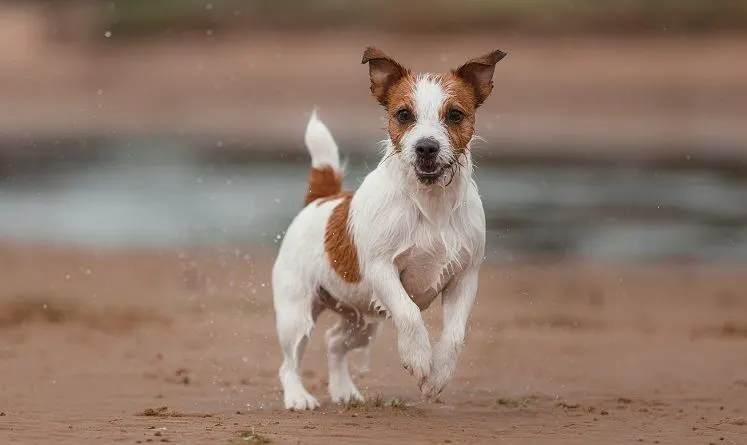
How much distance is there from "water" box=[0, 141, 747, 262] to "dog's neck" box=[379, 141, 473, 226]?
6.98 meters

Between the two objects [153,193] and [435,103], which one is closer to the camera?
[435,103]

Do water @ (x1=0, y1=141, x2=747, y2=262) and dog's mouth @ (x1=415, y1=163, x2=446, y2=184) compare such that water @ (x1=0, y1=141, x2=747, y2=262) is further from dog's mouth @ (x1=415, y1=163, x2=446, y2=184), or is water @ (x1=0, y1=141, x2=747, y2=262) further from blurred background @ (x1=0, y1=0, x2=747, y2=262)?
dog's mouth @ (x1=415, y1=163, x2=446, y2=184)

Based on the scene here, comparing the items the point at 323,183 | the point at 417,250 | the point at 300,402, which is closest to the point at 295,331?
the point at 300,402

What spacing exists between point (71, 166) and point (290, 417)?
1380cm

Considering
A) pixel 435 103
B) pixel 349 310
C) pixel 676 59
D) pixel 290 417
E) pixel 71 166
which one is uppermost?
pixel 676 59

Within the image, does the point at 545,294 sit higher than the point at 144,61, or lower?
lower

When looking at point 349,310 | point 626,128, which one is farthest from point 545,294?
point 626,128

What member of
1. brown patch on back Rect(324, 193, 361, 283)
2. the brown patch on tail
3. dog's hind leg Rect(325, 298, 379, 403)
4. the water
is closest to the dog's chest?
brown patch on back Rect(324, 193, 361, 283)

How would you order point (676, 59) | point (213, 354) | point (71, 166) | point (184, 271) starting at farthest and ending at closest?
point (676, 59)
point (71, 166)
point (184, 271)
point (213, 354)

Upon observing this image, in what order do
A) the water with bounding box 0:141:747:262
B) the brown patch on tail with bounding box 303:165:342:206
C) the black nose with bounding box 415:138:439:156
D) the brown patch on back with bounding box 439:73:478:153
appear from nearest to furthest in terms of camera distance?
1. the black nose with bounding box 415:138:439:156
2. the brown patch on back with bounding box 439:73:478:153
3. the brown patch on tail with bounding box 303:165:342:206
4. the water with bounding box 0:141:747:262

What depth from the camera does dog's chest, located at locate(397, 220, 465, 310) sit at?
694cm

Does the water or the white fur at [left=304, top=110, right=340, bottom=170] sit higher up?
the water

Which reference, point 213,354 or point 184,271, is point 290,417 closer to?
point 213,354

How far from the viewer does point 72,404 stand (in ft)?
25.4
